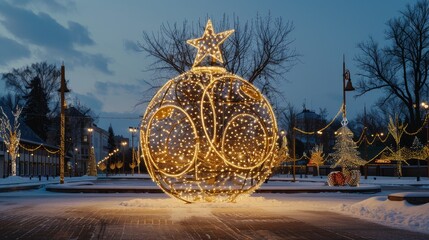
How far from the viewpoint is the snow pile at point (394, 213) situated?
1295 centimetres

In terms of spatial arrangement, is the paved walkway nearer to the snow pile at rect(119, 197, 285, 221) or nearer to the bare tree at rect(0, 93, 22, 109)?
the snow pile at rect(119, 197, 285, 221)

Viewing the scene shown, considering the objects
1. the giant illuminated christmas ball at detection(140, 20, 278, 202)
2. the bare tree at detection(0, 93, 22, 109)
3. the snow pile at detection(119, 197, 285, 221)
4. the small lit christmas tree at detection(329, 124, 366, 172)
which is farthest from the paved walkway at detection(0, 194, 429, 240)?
the bare tree at detection(0, 93, 22, 109)

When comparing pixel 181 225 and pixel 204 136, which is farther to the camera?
pixel 204 136

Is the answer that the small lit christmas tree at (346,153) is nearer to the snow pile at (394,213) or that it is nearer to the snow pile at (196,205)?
the snow pile at (196,205)

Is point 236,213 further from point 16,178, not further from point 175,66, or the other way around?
point 16,178

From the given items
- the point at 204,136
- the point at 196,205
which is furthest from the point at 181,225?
the point at 204,136

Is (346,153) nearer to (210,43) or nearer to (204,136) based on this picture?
(210,43)

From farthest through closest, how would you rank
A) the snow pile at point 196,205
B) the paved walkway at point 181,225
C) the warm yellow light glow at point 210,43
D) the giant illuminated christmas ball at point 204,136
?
the warm yellow light glow at point 210,43
the giant illuminated christmas ball at point 204,136
the snow pile at point 196,205
the paved walkway at point 181,225

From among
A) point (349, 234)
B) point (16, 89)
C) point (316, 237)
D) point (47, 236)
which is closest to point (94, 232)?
point (47, 236)

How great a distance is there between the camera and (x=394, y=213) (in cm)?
1453

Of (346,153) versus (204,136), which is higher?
(204,136)

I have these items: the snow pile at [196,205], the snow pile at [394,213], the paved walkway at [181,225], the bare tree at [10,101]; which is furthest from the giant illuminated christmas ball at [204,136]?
the bare tree at [10,101]

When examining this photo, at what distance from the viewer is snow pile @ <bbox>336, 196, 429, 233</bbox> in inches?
510

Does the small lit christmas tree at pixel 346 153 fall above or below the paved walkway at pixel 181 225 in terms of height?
above
